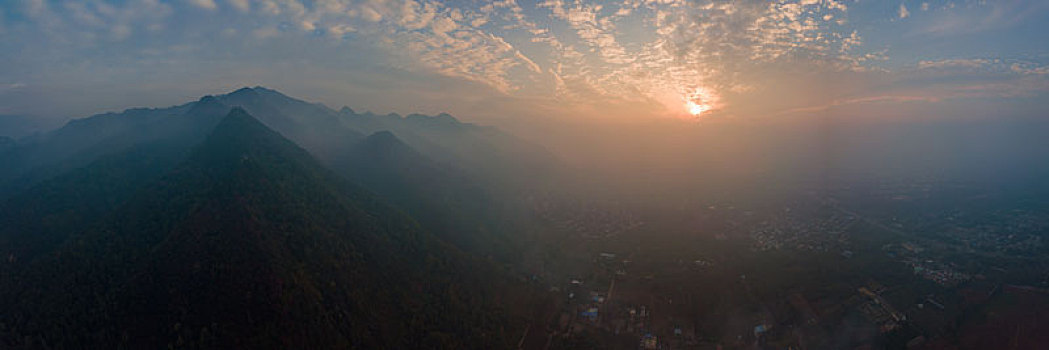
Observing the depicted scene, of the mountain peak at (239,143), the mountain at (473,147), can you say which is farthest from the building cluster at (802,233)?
the mountain peak at (239,143)

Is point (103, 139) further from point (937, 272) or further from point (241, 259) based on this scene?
point (937, 272)

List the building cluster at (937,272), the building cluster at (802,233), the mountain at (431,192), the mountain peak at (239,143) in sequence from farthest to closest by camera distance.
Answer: the mountain at (431,192) < the building cluster at (802,233) < the mountain peak at (239,143) < the building cluster at (937,272)

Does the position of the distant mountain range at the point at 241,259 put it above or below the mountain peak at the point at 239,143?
below

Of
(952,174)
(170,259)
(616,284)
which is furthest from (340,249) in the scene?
(952,174)

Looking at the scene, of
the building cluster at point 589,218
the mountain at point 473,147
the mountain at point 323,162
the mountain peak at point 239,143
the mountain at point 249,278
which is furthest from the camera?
the mountain at point 473,147

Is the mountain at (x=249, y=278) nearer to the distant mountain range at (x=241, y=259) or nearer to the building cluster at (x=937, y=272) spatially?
the distant mountain range at (x=241, y=259)

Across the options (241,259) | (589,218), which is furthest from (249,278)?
(589,218)
